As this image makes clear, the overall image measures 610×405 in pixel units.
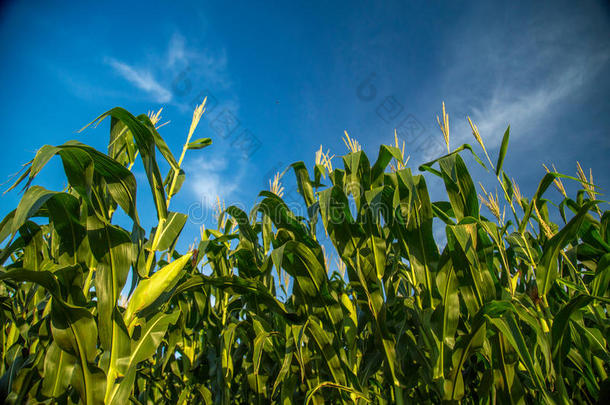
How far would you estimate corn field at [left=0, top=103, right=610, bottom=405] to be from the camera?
47.0 inches

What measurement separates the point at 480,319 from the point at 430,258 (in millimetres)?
354

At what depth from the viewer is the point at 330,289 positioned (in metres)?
1.62

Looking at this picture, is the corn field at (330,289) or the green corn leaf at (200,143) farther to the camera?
the green corn leaf at (200,143)

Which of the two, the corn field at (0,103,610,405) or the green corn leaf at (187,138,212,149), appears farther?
the green corn leaf at (187,138,212,149)

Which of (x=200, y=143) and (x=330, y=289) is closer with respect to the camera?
(x=330, y=289)

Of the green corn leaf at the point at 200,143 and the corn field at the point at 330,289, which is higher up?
the green corn leaf at the point at 200,143

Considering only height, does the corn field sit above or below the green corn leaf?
below

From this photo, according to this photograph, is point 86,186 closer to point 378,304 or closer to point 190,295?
point 190,295

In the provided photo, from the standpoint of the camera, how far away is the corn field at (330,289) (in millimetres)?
1194

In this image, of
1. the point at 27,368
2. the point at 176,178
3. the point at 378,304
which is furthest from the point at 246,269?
the point at 27,368

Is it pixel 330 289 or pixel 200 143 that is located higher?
pixel 200 143

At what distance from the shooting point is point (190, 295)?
84.7 inches

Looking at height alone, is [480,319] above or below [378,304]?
below

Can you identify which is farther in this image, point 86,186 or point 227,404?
point 227,404
